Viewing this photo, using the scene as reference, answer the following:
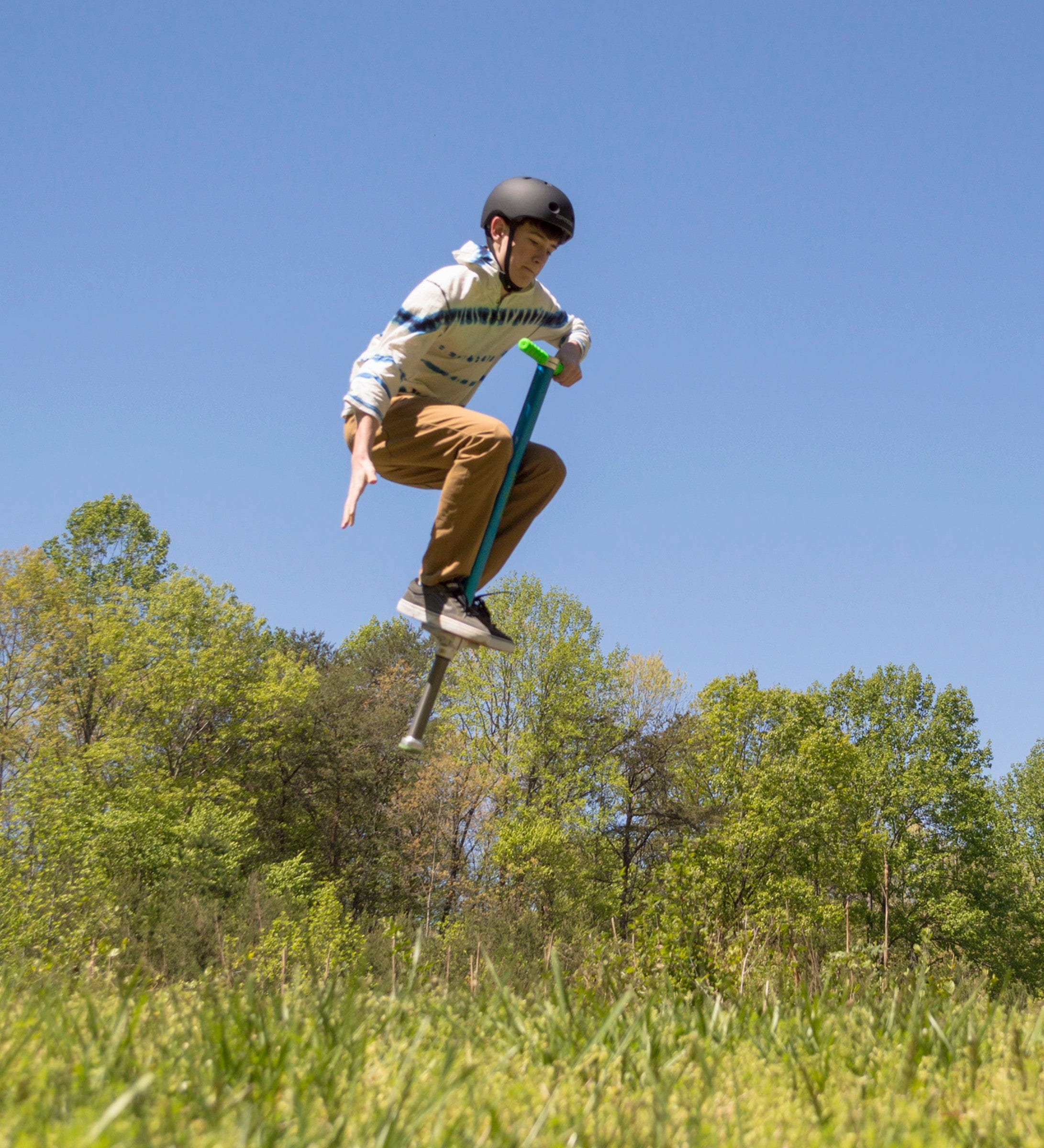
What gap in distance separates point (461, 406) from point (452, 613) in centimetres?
103

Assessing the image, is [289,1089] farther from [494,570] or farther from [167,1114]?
[494,570]

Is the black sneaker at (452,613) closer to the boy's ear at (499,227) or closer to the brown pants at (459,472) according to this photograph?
the brown pants at (459,472)

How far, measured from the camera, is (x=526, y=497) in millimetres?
4648

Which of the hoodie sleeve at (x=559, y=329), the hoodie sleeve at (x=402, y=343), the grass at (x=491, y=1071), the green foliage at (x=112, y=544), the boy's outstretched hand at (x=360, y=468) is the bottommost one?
the grass at (x=491, y=1071)

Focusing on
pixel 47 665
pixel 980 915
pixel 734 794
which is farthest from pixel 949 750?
pixel 47 665

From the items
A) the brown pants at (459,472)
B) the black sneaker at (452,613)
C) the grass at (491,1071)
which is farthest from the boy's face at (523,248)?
the grass at (491,1071)

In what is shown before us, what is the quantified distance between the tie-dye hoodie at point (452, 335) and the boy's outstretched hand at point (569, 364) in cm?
8

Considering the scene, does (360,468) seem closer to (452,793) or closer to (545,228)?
(545,228)

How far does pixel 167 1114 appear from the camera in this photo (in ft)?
5.43

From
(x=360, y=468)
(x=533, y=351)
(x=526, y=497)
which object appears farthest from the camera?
(x=526, y=497)

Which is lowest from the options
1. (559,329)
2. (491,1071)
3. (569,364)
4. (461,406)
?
(491,1071)

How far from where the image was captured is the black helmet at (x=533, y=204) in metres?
4.36

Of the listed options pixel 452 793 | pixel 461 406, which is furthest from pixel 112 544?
pixel 461 406

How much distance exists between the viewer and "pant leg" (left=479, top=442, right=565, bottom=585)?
4633 millimetres
